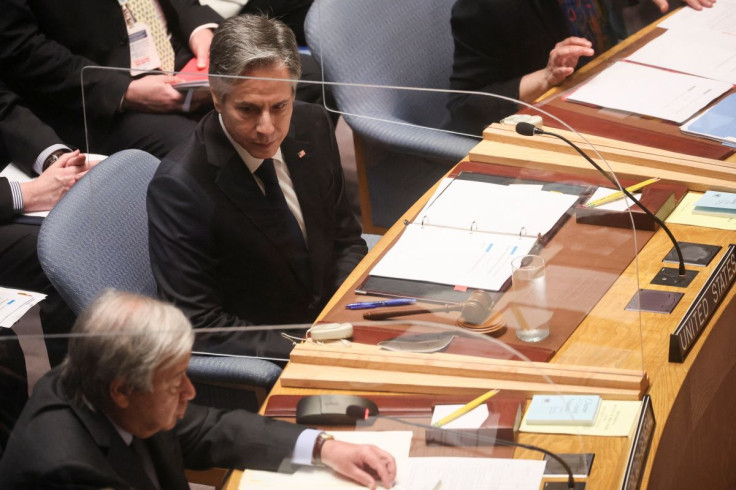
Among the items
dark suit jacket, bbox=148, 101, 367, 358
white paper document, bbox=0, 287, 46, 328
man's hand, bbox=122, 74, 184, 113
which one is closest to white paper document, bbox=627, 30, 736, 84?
dark suit jacket, bbox=148, 101, 367, 358

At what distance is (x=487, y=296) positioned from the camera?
1.89 m

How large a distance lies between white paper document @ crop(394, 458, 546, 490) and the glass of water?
0.37m

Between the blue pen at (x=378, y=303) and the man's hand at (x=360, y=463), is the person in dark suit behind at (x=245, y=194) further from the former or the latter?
the man's hand at (x=360, y=463)

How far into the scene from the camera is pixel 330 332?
1.84 m

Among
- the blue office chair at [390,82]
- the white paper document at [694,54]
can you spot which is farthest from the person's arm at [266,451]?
the white paper document at [694,54]

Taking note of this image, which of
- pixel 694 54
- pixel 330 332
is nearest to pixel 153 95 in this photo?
pixel 330 332

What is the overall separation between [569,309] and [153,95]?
2.79 ft

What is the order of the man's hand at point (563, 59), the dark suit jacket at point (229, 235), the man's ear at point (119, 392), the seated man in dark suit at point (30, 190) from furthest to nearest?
the man's hand at point (563, 59) < the dark suit jacket at point (229, 235) < the seated man in dark suit at point (30, 190) < the man's ear at point (119, 392)

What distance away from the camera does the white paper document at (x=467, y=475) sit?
1411mm

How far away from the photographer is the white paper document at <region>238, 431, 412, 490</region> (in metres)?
1.38

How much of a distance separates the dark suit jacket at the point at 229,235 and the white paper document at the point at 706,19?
152 centimetres

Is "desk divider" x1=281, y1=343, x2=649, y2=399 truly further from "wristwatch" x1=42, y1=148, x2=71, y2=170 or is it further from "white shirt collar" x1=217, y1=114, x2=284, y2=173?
"wristwatch" x1=42, y1=148, x2=71, y2=170

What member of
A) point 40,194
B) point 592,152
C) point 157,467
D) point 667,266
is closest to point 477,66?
point 592,152

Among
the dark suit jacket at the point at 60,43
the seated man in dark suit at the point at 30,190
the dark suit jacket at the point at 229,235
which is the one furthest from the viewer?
the dark suit jacket at the point at 60,43
